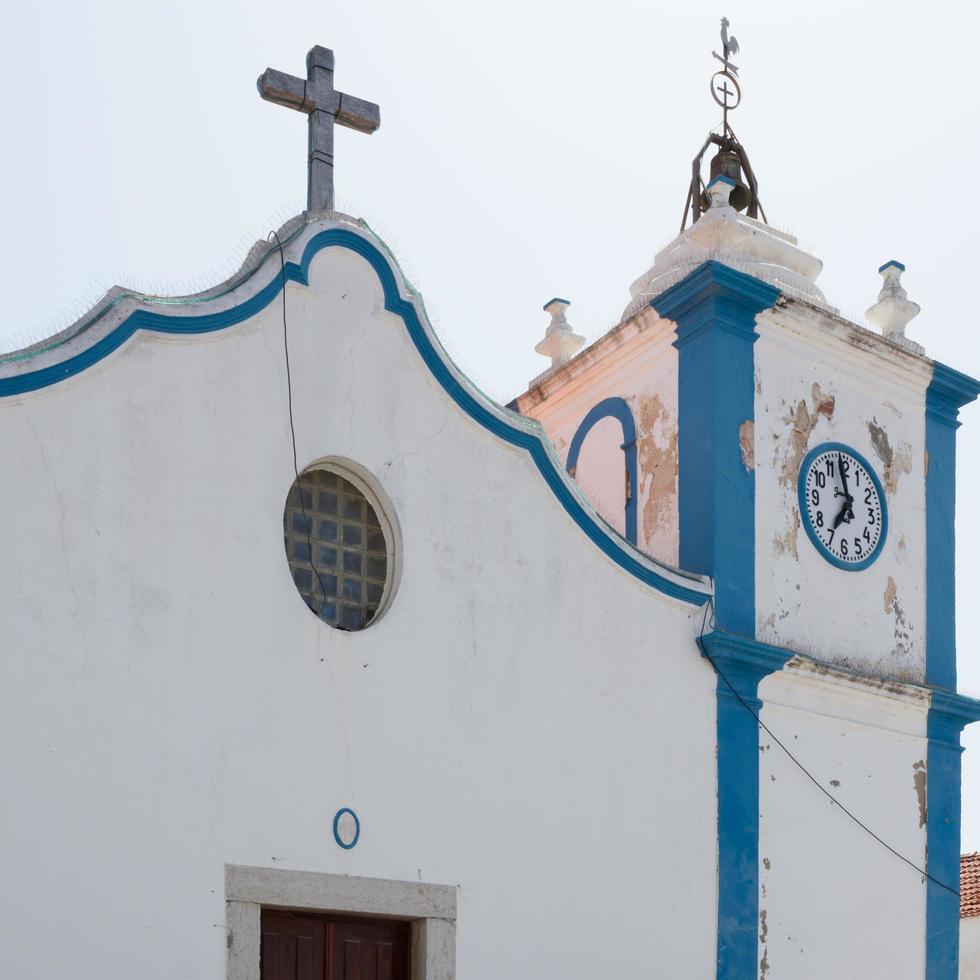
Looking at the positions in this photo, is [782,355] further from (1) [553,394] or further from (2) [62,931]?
(2) [62,931]

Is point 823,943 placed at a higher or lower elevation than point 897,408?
lower

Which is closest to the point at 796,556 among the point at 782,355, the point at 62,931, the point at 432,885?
the point at 782,355

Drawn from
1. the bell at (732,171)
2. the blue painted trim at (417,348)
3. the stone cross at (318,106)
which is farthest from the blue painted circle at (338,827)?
the bell at (732,171)

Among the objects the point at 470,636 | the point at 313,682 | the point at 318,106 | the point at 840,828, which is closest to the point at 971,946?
the point at 840,828

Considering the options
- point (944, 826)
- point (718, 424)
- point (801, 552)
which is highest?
point (718, 424)

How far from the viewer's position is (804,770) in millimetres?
11164

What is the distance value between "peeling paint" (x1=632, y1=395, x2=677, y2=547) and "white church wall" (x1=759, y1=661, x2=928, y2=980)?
130 cm

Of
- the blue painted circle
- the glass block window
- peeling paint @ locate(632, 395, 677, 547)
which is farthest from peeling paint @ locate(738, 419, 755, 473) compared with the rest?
the blue painted circle

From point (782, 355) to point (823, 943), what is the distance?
3767 millimetres

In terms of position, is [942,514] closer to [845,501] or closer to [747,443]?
[845,501]

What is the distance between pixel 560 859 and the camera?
9.77 m

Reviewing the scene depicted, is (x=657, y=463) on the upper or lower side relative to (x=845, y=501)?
upper

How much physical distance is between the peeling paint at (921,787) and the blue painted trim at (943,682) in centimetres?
3

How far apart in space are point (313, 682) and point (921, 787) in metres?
4.84
